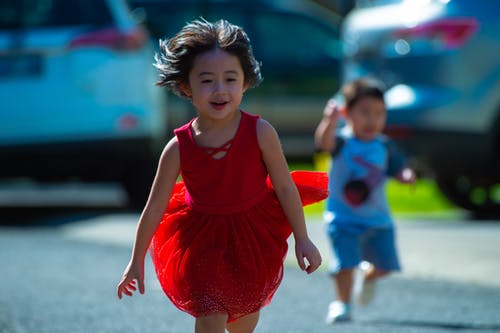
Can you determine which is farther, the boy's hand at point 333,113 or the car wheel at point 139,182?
the car wheel at point 139,182

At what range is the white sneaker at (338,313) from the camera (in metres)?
6.10

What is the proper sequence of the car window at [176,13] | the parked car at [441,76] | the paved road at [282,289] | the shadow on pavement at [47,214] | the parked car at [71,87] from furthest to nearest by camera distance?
the car window at [176,13] < the shadow on pavement at [47,214] < the parked car at [71,87] < the parked car at [441,76] < the paved road at [282,289]

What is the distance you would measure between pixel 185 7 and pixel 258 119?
10255 millimetres

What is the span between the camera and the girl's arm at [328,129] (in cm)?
630

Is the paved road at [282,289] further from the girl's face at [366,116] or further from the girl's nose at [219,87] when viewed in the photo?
the girl's nose at [219,87]

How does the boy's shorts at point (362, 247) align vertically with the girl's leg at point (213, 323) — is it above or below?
below

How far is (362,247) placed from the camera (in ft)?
21.1

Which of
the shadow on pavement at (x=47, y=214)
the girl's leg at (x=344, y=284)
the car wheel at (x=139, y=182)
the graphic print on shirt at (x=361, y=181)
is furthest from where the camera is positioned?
the car wheel at (x=139, y=182)

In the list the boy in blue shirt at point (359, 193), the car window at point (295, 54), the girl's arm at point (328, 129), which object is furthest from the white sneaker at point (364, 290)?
the car window at point (295, 54)

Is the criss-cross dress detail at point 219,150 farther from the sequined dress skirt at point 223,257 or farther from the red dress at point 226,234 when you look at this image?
the sequined dress skirt at point 223,257

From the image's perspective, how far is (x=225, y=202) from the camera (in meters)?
4.38

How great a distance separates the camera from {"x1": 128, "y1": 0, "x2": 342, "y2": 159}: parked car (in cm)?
1436

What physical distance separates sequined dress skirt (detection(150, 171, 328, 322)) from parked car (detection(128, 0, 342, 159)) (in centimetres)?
989

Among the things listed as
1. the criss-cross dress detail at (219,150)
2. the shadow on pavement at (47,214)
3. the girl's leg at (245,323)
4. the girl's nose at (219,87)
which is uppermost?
the girl's nose at (219,87)
